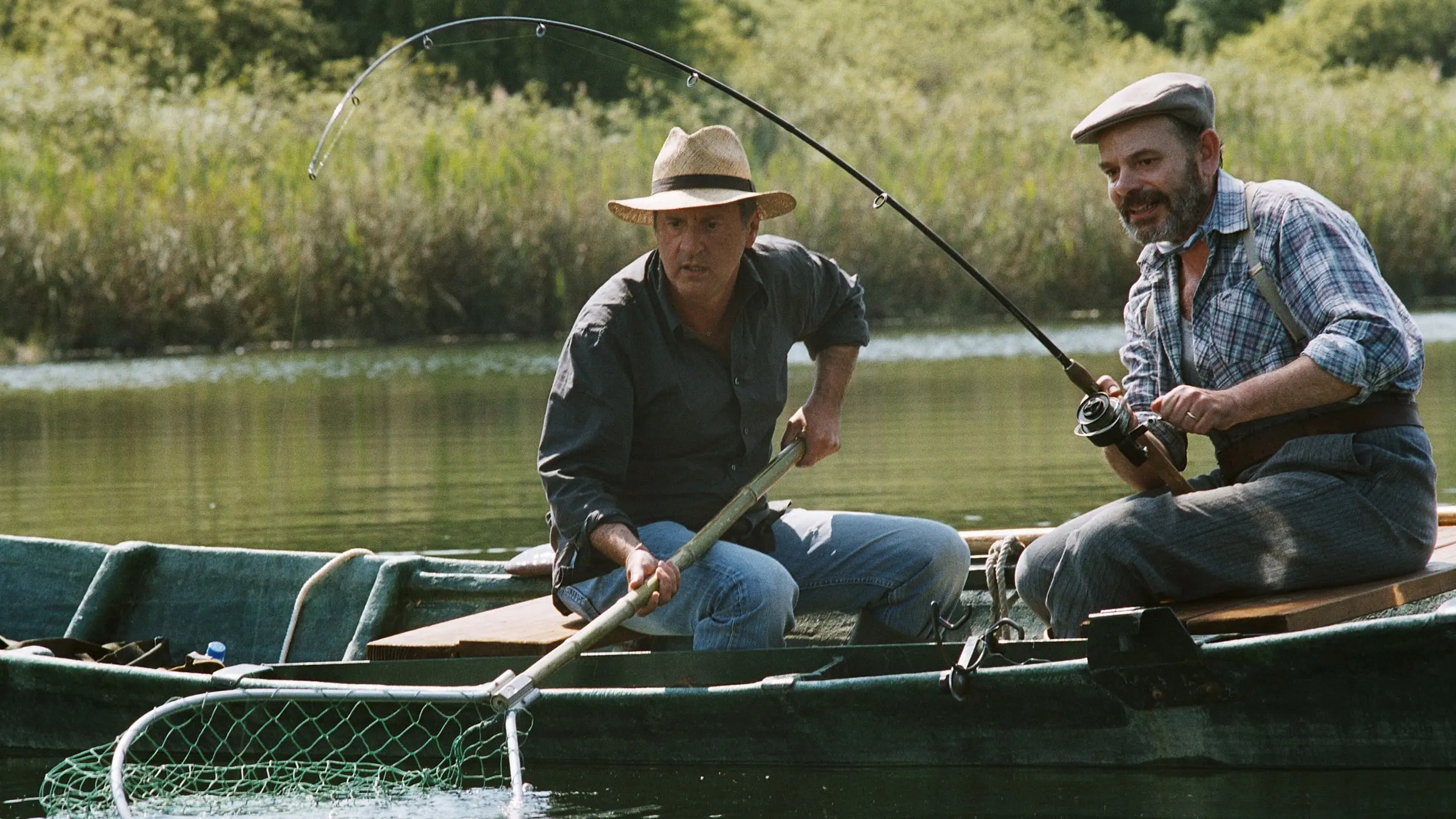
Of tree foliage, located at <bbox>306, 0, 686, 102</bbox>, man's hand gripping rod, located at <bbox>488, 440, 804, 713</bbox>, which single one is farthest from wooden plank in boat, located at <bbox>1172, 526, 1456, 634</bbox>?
tree foliage, located at <bbox>306, 0, 686, 102</bbox>

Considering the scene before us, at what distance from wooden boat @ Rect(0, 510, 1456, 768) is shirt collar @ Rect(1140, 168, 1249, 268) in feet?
2.22

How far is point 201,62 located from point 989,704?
29.5m

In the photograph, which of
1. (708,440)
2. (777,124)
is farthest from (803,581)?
(777,124)

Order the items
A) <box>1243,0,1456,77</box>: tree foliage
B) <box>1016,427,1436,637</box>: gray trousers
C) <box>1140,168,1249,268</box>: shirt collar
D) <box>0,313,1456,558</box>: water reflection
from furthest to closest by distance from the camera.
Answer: <box>1243,0,1456,77</box>: tree foliage, <box>0,313,1456,558</box>: water reflection, <box>1140,168,1249,268</box>: shirt collar, <box>1016,427,1436,637</box>: gray trousers

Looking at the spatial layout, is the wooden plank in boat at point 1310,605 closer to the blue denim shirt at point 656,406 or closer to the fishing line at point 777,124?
the fishing line at point 777,124

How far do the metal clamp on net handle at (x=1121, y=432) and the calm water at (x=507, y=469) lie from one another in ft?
1.85

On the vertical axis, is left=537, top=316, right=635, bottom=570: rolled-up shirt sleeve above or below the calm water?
above

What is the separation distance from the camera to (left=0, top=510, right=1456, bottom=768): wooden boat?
3357 millimetres

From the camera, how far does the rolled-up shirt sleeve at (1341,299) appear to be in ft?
11.1

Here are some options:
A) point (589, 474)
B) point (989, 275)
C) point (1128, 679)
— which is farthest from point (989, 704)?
point (989, 275)

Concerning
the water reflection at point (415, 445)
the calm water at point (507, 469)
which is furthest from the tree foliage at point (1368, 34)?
the calm water at point (507, 469)

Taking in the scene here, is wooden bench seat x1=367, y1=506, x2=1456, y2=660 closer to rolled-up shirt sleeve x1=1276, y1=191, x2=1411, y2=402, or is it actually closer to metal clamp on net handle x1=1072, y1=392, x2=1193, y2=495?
metal clamp on net handle x1=1072, y1=392, x2=1193, y2=495

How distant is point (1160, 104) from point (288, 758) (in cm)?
230

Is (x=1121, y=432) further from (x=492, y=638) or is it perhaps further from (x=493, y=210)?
(x=493, y=210)
